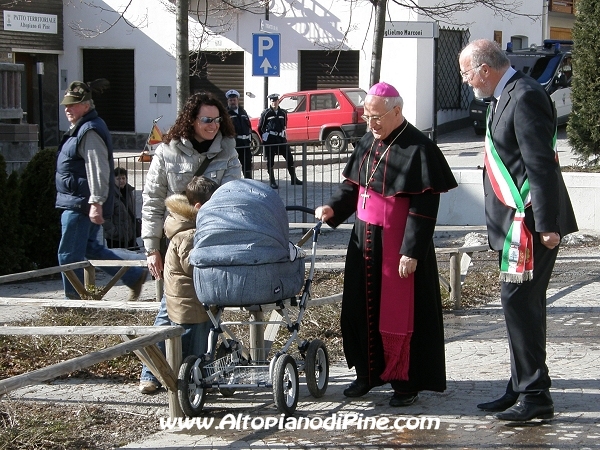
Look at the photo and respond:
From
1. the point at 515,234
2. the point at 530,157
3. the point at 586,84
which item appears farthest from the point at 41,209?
the point at 586,84

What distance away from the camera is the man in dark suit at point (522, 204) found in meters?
5.10

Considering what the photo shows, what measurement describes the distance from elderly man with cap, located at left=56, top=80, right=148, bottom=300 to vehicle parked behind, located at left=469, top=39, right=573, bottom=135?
19.5m

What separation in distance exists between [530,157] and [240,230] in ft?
4.90

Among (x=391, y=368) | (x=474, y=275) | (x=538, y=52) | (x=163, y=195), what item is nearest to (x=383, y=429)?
(x=391, y=368)

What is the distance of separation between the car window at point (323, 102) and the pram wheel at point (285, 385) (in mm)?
20733

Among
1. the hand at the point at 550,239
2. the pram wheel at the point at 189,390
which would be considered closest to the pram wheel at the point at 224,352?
the pram wheel at the point at 189,390

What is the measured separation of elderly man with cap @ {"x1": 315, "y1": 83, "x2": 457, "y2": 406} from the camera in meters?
5.57

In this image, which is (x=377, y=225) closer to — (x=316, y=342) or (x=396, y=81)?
(x=316, y=342)

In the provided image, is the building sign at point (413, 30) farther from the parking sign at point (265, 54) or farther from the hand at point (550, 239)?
the hand at point (550, 239)

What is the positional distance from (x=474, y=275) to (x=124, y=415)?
5237 mm

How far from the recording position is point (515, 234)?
5.21m

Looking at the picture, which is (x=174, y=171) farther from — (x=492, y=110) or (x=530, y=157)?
(x=530, y=157)

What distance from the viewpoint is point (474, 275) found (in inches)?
397

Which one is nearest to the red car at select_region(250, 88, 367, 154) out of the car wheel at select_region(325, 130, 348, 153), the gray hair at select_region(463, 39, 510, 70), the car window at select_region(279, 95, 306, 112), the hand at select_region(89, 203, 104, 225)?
the car window at select_region(279, 95, 306, 112)
